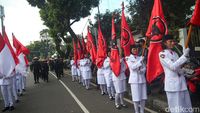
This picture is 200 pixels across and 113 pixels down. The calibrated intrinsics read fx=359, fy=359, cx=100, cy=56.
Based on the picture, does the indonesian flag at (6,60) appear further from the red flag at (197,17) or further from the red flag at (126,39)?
the red flag at (197,17)

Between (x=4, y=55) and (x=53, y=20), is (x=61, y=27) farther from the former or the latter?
(x=4, y=55)

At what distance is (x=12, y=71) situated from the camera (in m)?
12.4

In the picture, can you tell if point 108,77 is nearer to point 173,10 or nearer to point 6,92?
point 173,10

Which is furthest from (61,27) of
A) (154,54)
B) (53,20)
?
(154,54)

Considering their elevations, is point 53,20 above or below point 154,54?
above

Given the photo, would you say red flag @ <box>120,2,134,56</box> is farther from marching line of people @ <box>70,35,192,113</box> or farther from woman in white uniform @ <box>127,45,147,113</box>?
woman in white uniform @ <box>127,45,147,113</box>

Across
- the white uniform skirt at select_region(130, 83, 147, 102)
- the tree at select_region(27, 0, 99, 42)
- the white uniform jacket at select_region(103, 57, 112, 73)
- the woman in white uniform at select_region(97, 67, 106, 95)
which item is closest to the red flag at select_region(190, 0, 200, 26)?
the white uniform skirt at select_region(130, 83, 147, 102)

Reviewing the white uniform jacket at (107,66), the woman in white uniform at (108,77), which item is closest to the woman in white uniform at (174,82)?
the woman in white uniform at (108,77)

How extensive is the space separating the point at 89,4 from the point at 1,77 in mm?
24762

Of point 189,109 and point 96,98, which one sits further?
point 96,98

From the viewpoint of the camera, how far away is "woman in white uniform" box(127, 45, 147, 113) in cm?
902

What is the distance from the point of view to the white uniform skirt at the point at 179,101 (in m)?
6.71

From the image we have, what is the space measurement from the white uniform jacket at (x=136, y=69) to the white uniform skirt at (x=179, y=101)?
215 cm

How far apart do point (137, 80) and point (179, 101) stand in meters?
2.45
